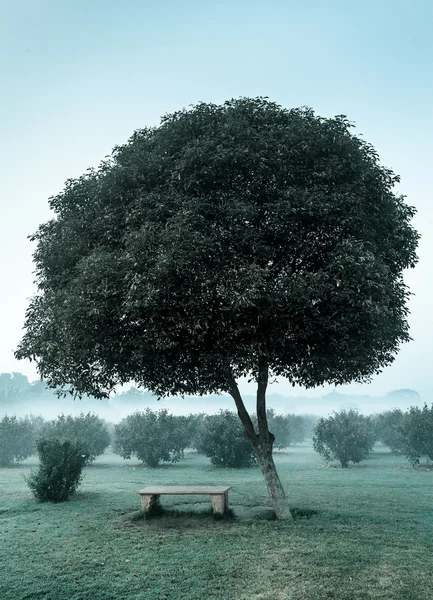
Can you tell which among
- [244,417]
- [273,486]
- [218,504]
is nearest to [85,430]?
[218,504]

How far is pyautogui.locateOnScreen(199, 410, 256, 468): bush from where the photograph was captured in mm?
28828

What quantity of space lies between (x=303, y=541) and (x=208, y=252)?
22.7ft

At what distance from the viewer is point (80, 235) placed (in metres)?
12.9

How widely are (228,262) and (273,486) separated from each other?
21.4 ft

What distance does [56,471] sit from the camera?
16.5m

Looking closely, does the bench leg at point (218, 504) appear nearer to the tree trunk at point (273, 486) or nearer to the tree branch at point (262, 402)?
the tree trunk at point (273, 486)

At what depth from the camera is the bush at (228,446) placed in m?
28.8

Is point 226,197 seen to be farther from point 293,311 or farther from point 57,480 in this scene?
point 57,480

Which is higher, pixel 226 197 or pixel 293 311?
pixel 226 197

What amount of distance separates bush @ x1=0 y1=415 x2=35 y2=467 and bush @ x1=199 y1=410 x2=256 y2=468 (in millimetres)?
15820

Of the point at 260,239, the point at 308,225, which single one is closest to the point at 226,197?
the point at 260,239

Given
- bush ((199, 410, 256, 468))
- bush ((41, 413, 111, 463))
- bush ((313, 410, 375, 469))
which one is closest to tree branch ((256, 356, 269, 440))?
bush ((199, 410, 256, 468))

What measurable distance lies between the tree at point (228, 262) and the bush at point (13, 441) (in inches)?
1005

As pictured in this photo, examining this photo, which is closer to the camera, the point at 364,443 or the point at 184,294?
the point at 184,294
